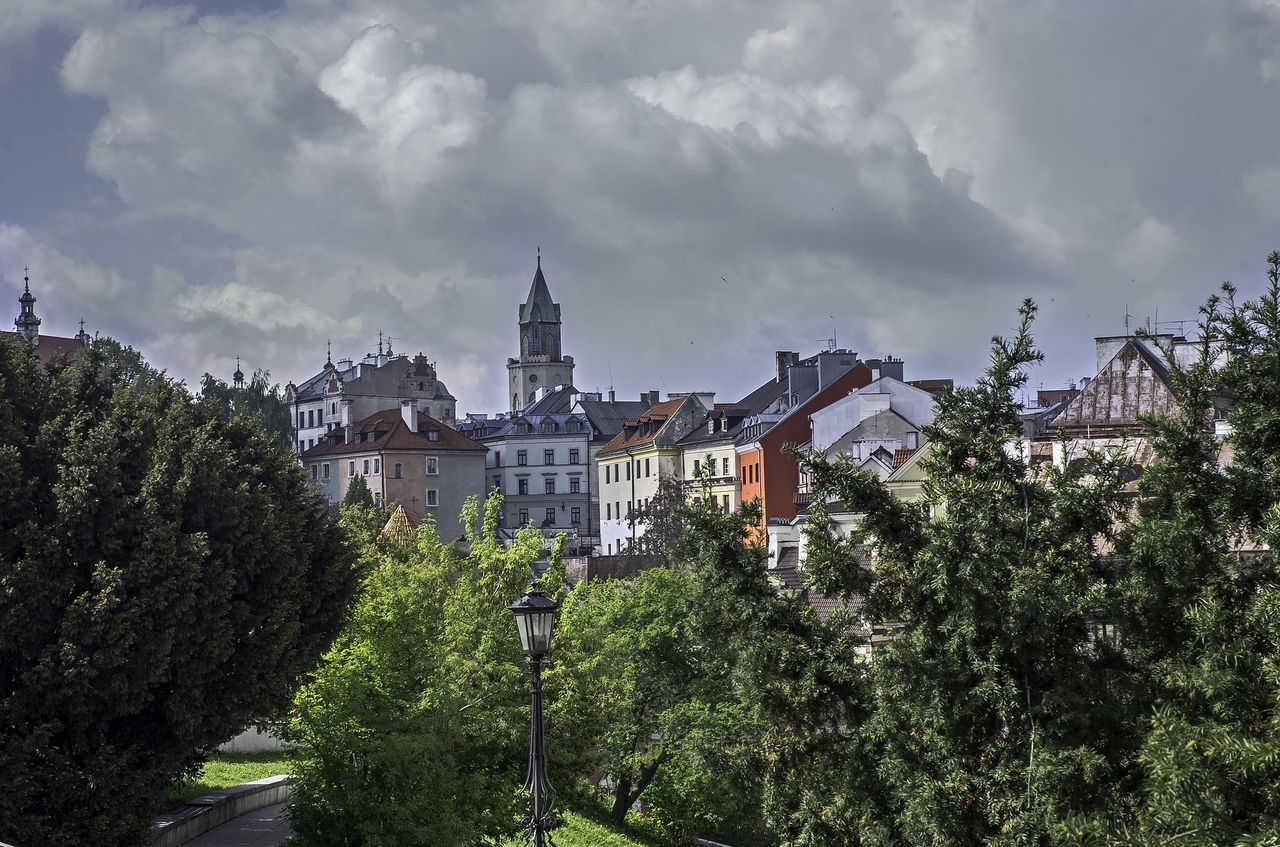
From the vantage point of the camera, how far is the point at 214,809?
32531 mm

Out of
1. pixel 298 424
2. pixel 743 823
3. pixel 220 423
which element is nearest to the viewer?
pixel 220 423

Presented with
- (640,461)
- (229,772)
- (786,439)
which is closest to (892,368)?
(786,439)

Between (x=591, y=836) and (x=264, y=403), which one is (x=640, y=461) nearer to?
(x=264, y=403)

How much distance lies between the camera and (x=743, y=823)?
1487 inches

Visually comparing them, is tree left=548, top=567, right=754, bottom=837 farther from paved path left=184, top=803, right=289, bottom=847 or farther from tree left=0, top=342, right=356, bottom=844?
tree left=0, top=342, right=356, bottom=844

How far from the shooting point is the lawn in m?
34.2

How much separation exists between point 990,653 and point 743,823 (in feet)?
75.3

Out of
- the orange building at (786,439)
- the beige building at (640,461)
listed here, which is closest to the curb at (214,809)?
the orange building at (786,439)

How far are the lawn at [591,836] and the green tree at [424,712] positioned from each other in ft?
13.6

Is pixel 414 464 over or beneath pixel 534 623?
over

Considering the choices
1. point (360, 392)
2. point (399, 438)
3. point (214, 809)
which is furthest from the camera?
point (360, 392)

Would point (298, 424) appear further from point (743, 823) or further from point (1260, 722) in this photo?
point (1260, 722)

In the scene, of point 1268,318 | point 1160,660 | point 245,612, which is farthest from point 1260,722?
point 245,612

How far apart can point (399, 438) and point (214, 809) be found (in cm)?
7739
